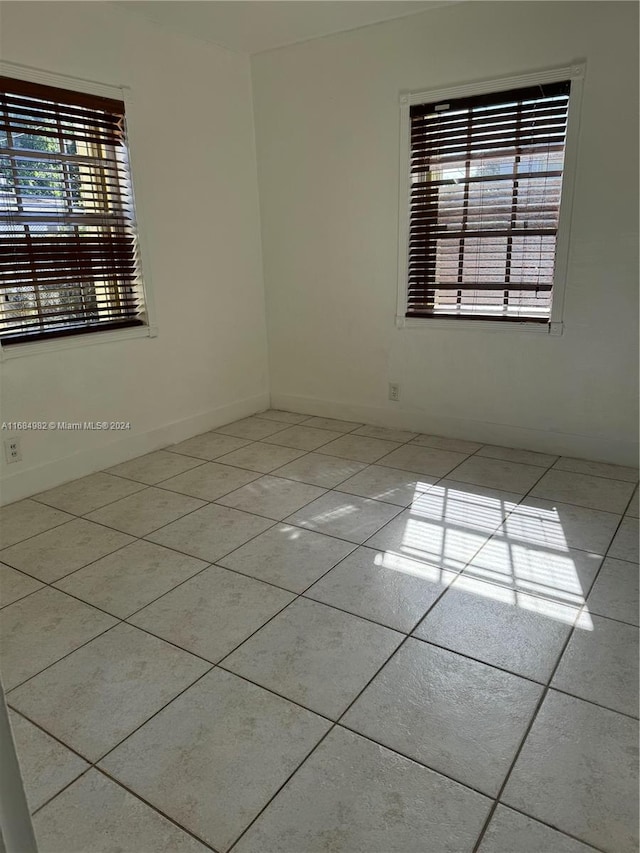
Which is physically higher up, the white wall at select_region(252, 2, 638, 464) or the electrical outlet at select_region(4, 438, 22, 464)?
the white wall at select_region(252, 2, 638, 464)

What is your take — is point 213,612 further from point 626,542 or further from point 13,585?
point 626,542

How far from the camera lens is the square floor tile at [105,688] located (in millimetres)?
1647

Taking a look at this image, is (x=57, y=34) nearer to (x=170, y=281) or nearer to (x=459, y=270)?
(x=170, y=281)

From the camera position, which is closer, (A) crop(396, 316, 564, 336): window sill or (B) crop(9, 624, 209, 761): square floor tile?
(B) crop(9, 624, 209, 761): square floor tile

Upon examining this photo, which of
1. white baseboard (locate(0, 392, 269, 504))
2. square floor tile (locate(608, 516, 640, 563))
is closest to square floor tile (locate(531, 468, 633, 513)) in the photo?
square floor tile (locate(608, 516, 640, 563))

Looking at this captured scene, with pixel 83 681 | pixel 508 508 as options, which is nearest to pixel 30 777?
pixel 83 681

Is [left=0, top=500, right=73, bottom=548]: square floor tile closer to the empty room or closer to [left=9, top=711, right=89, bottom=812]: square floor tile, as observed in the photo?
the empty room

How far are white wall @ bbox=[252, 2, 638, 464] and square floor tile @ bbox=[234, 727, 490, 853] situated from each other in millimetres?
2582

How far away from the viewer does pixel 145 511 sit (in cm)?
300

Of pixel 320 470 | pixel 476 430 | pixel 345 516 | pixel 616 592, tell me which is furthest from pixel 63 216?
pixel 616 592

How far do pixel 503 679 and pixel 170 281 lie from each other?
10.1 feet

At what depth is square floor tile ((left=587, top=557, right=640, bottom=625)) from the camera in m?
2.10

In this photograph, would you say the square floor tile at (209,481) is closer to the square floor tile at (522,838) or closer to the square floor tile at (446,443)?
the square floor tile at (446,443)

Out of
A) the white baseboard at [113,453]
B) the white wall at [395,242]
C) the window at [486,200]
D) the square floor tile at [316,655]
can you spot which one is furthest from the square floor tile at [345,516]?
the window at [486,200]
